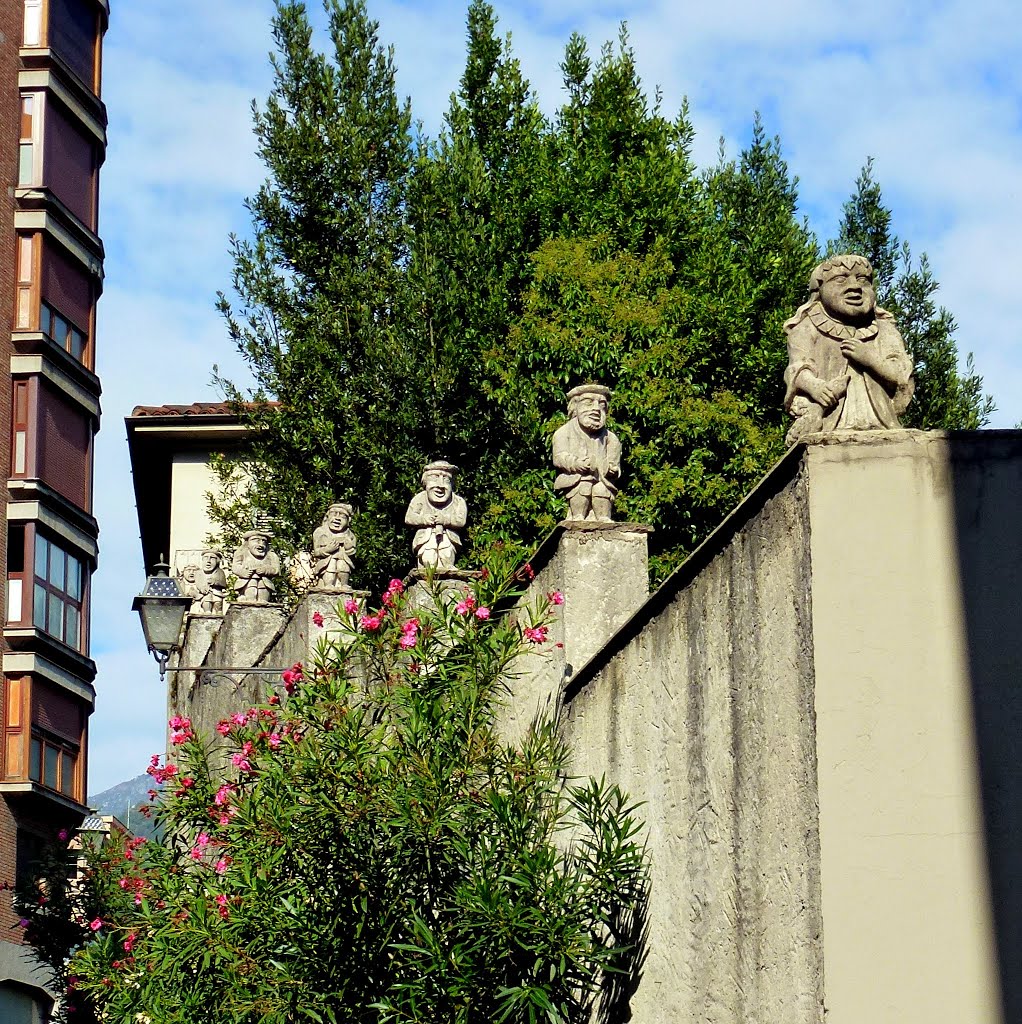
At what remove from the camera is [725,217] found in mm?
25344

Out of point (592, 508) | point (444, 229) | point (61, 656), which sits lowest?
point (592, 508)

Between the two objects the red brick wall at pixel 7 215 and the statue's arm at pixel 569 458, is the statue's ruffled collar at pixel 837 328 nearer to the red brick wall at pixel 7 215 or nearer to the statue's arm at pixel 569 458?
the statue's arm at pixel 569 458

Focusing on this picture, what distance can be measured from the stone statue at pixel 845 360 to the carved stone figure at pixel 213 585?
1712 centimetres

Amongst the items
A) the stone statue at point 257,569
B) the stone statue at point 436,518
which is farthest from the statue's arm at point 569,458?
the stone statue at point 257,569

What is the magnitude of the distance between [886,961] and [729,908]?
1370 millimetres

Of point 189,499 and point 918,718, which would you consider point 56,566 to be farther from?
point 918,718

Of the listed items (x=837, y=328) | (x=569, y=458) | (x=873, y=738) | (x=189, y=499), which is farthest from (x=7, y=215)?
(x=873, y=738)

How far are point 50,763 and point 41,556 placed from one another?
11.4 feet

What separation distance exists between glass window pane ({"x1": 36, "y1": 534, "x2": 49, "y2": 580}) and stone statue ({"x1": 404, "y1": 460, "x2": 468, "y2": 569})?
18.4 metres

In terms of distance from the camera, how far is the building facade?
2964 centimetres

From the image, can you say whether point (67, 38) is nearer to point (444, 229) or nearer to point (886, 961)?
point (444, 229)

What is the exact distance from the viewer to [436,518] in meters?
13.7

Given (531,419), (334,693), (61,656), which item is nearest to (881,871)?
(334,693)

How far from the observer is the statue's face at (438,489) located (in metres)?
13.7
